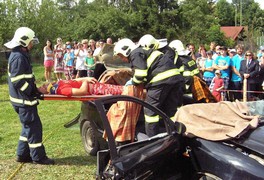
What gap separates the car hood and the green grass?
241cm

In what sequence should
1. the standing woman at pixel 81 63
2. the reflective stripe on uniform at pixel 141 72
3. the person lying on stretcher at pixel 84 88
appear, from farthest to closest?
the standing woman at pixel 81 63, the person lying on stretcher at pixel 84 88, the reflective stripe on uniform at pixel 141 72

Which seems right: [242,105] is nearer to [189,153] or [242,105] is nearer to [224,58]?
[189,153]

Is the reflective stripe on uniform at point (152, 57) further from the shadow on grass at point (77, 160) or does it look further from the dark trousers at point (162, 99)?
the shadow on grass at point (77, 160)

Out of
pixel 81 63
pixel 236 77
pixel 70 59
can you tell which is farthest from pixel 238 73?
pixel 70 59

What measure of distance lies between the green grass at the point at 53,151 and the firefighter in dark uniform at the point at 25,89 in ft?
0.99

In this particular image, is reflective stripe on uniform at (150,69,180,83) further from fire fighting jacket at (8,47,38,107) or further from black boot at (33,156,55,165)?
black boot at (33,156,55,165)

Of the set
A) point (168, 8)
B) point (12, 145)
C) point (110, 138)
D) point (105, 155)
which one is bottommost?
point (12, 145)

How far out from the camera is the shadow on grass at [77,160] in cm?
550

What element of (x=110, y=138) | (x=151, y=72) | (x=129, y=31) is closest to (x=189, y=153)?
(x=110, y=138)

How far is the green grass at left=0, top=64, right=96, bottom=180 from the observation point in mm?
5109

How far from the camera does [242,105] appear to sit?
3.82 m

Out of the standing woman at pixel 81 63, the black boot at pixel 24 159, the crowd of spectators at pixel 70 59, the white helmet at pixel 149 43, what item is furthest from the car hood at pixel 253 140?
the standing woman at pixel 81 63

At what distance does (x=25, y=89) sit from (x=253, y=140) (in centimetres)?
321

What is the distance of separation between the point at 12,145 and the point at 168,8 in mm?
34554
